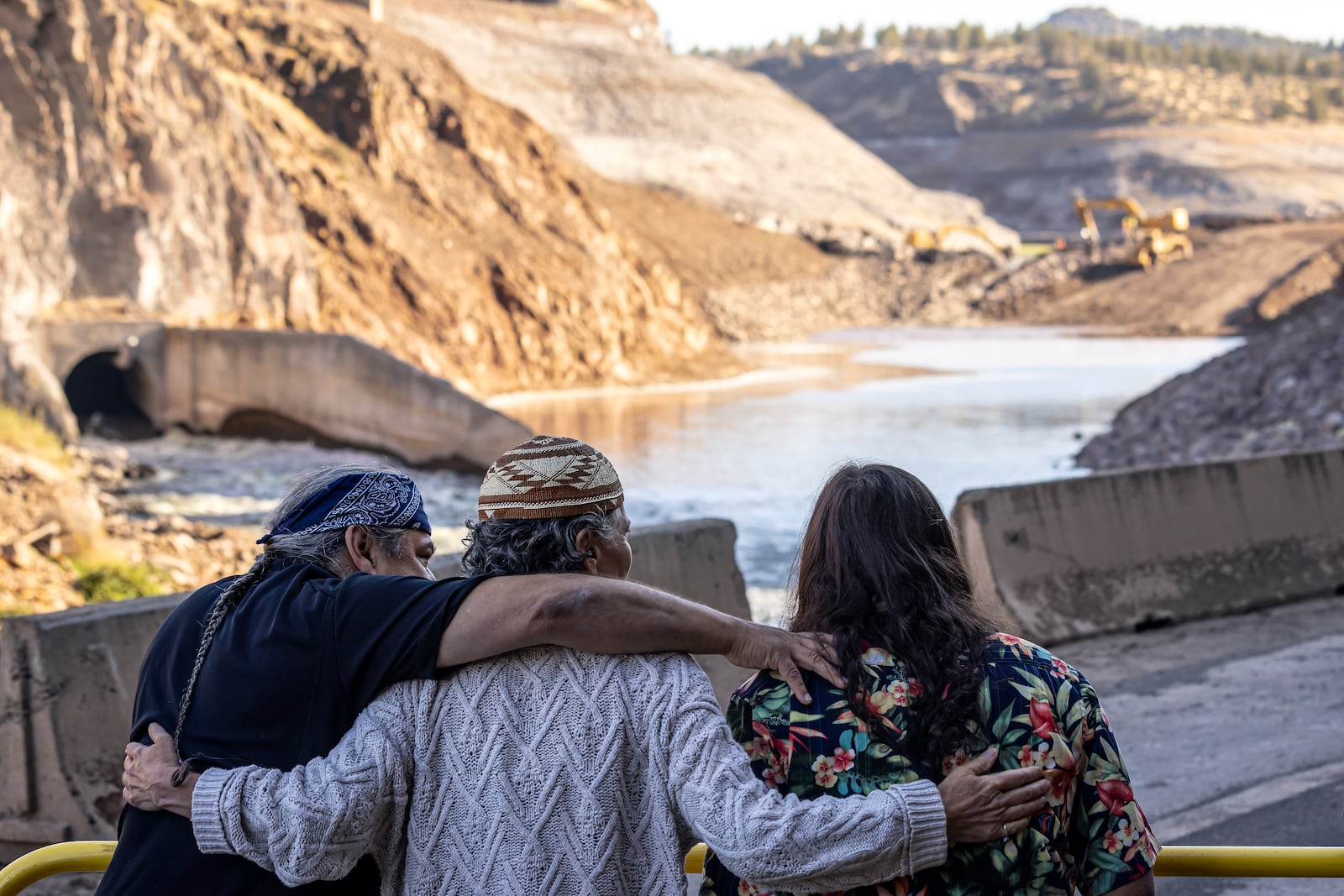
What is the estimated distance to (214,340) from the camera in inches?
816

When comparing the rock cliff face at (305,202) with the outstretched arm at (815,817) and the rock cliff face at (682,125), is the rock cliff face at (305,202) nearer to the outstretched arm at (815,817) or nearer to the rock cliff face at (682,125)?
the outstretched arm at (815,817)

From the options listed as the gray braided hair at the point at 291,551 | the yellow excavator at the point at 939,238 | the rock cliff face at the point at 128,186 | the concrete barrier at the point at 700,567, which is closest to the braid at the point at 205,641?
the gray braided hair at the point at 291,551

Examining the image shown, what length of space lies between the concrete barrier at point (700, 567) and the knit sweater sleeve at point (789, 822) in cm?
403

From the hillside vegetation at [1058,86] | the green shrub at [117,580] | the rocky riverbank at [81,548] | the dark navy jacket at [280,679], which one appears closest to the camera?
the dark navy jacket at [280,679]

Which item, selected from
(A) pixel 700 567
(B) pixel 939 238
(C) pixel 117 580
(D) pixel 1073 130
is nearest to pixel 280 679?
(A) pixel 700 567

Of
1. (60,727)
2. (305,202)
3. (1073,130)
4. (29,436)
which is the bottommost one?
(60,727)

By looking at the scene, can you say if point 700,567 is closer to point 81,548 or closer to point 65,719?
point 65,719

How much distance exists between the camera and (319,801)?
2148 mm

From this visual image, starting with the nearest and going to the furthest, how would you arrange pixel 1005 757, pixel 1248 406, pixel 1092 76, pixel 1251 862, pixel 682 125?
pixel 1005 757 < pixel 1251 862 < pixel 1248 406 < pixel 682 125 < pixel 1092 76

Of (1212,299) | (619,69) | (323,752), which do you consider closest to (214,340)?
(323,752)

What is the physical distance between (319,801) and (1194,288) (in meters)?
53.2

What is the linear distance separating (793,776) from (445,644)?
608 mm

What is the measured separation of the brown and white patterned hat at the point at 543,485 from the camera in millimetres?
2244

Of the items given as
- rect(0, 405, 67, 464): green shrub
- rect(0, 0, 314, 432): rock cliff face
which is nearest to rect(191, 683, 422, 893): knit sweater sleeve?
rect(0, 405, 67, 464): green shrub
